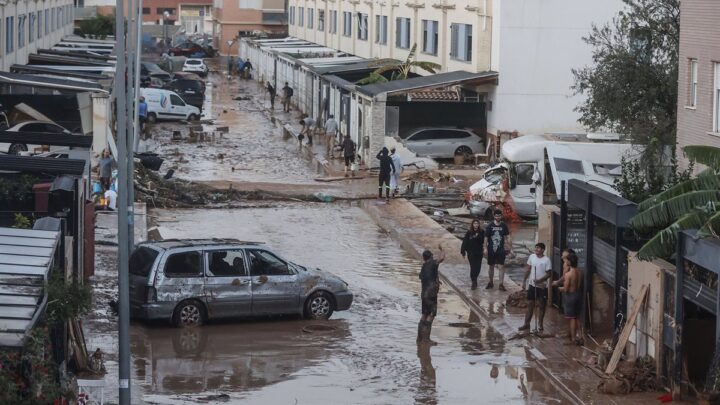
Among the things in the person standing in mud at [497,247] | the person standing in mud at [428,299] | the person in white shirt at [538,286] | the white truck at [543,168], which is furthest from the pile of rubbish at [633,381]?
the white truck at [543,168]

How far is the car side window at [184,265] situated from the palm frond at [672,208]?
21.8 feet

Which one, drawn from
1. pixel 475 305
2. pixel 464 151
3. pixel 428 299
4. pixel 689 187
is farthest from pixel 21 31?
pixel 689 187

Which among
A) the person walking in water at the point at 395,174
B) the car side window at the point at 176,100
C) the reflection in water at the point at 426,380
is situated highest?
the car side window at the point at 176,100

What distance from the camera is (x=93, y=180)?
1337 inches

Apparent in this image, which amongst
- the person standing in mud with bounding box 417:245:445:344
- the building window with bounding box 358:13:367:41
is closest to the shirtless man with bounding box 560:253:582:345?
the person standing in mud with bounding box 417:245:445:344

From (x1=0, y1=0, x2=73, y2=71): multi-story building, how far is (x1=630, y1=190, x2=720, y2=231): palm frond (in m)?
31.9

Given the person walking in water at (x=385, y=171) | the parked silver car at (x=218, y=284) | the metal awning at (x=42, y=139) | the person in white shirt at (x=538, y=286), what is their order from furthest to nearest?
1. the person walking in water at (x=385, y=171)
2. the metal awning at (x=42, y=139)
3. the person in white shirt at (x=538, y=286)
4. the parked silver car at (x=218, y=284)

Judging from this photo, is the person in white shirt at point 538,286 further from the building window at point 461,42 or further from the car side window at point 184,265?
the building window at point 461,42

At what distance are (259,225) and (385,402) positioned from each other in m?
15.1

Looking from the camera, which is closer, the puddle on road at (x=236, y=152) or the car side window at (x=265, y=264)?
the car side window at (x=265, y=264)

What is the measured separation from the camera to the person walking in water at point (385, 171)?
115 ft

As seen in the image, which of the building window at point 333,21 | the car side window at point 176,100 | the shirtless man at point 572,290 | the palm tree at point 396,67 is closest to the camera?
the shirtless man at point 572,290

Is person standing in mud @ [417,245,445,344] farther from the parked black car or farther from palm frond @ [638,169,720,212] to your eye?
the parked black car

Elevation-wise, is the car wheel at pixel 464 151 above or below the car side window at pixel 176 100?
below
